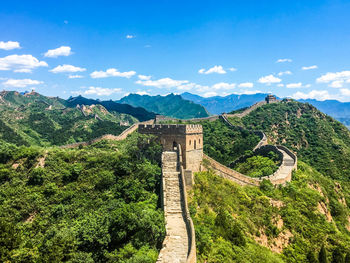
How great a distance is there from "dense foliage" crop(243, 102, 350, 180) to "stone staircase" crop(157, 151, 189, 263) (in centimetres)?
3857

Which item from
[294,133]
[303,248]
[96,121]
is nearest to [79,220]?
[303,248]

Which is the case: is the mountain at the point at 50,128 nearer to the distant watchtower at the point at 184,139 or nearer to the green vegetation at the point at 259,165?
the green vegetation at the point at 259,165

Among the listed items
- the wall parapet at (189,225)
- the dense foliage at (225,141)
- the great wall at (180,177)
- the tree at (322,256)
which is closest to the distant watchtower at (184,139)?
the great wall at (180,177)

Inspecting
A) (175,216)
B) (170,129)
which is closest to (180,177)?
(175,216)

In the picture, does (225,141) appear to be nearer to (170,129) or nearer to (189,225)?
(170,129)

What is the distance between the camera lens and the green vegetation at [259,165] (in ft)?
111

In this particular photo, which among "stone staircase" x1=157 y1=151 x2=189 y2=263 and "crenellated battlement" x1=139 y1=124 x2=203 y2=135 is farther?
"crenellated battlement" x1=139 y1=124 x2=203 y2=135

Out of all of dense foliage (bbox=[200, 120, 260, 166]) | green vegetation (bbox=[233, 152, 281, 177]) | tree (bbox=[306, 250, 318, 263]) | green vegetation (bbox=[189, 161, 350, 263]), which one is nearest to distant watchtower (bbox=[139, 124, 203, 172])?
green vegetation (bbox=[189, 161, 350, 263])

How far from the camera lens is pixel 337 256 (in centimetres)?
2117

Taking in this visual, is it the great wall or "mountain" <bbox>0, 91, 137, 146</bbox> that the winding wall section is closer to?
the great wall

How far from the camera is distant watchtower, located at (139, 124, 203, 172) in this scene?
22.9 m

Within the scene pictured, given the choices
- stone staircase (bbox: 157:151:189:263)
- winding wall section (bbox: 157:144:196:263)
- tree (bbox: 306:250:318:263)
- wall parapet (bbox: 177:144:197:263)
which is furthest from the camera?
tree (bbox: 306:250:318:263)

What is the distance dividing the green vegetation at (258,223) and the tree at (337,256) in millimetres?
273

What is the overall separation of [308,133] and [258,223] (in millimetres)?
52034
